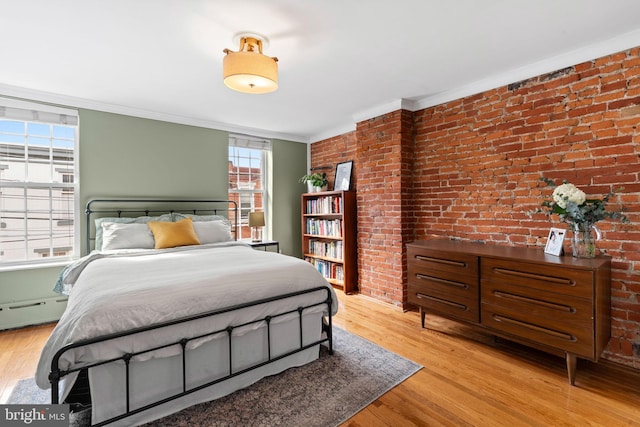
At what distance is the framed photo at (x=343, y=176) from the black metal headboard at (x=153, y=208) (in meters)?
1.57

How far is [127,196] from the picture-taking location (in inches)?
145

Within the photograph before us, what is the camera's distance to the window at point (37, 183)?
315cm

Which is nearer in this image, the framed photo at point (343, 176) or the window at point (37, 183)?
the window at point (37, 183)

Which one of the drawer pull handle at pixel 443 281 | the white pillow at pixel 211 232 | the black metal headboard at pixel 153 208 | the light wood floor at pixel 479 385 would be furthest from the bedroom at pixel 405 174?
the white pillow at pixel 211 232

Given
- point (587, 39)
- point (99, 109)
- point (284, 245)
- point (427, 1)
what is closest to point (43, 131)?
point (99, 109)

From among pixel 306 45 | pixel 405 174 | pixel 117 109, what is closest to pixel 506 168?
pixel 405 174

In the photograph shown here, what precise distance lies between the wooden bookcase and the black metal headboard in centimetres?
115

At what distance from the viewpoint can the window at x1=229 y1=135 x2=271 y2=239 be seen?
4676 mm

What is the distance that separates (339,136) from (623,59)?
10.5ft

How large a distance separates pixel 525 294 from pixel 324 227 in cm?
279

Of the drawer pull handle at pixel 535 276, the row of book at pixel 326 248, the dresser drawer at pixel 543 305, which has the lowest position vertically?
the dresser drawer at pixel 543 305

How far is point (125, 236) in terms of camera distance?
320cm

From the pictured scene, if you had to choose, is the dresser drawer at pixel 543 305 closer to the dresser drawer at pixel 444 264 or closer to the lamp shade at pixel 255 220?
the dresser drawer at pixel 444 264

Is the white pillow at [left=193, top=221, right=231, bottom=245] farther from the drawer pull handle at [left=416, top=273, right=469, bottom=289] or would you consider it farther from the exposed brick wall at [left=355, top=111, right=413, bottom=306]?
the drawer pull handle at [left=416, top=273, right=469, bottom=289]
